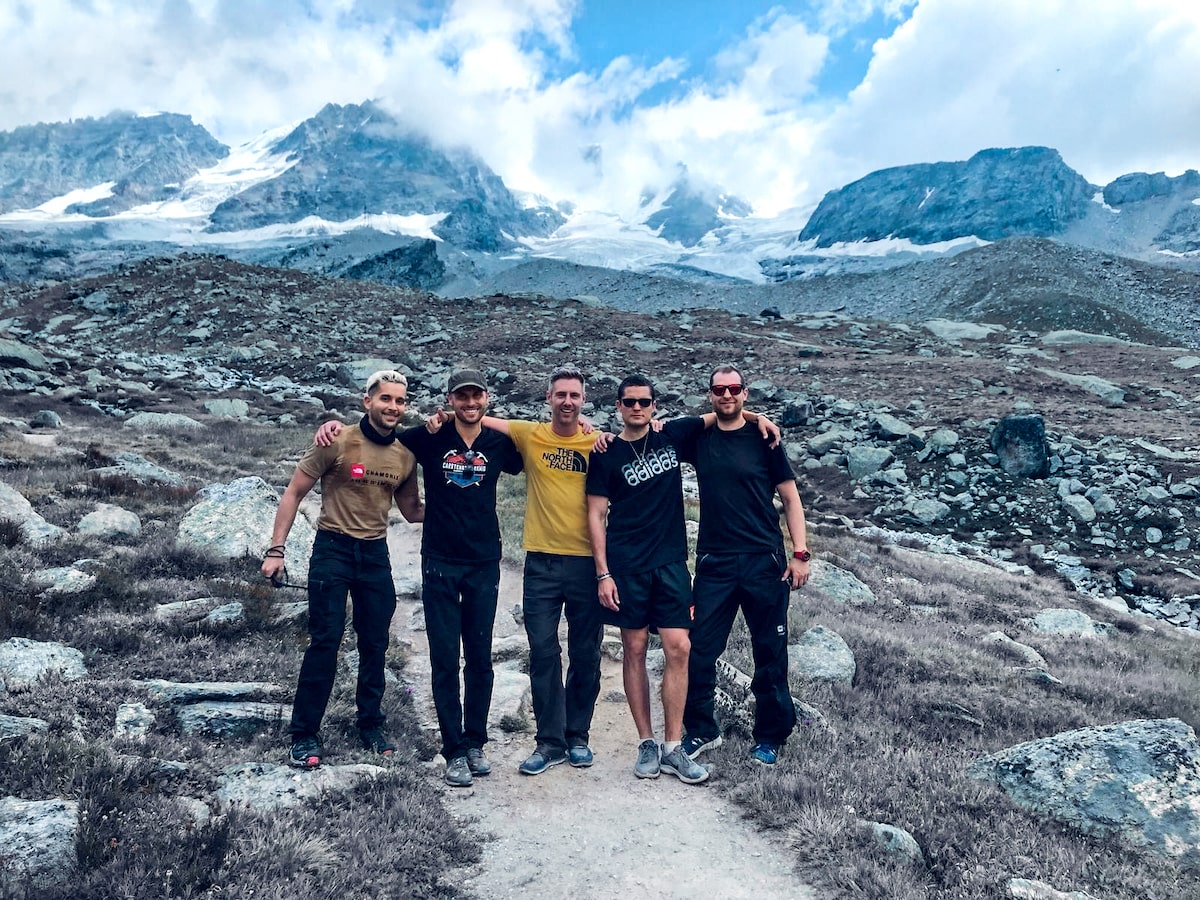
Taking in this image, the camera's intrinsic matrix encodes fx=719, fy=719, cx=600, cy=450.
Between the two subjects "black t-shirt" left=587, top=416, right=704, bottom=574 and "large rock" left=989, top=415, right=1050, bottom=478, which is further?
"large rock" left=989, top=415, right=1050, bottom=478

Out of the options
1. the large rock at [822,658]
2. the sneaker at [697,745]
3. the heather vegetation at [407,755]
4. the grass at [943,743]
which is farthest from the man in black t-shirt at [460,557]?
the large rock at [822,658]

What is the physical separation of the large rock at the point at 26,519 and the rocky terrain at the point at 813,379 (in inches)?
547

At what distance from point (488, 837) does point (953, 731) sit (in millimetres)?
4845

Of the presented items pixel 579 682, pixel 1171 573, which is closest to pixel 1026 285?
pixel 1171 573

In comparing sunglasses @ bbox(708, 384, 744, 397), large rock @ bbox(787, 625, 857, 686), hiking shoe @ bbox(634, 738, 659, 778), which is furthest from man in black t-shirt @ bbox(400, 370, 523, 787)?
large rock @ bbox(787, 625, 857, 686)

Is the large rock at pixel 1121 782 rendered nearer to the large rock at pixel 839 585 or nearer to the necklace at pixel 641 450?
the necklace at pixel 641 450

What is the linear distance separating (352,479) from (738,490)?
3.19 metres

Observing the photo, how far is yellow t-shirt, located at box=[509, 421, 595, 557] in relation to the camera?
596 cm

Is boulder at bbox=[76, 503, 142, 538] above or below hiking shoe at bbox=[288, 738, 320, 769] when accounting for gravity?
above

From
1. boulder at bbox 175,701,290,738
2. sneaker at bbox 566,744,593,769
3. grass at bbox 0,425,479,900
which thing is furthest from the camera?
sneaker at bbox 566,744,593,769

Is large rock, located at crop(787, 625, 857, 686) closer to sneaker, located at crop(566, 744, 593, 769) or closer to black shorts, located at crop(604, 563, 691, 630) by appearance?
black shorts, located at crop(604, 563, 691, 630)

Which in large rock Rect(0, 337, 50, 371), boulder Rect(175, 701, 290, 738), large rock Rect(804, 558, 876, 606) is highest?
large rock Rect(0, 337, 50, 371)

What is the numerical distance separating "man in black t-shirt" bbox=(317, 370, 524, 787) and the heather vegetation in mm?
541

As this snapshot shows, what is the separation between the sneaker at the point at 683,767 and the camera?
5.99 metres
